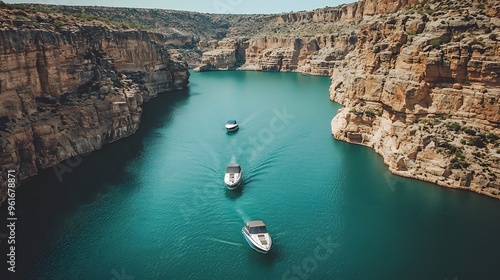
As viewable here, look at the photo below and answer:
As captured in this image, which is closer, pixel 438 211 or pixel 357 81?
pixel 438 211

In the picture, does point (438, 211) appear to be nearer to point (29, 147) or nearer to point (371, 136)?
point (371, 136)

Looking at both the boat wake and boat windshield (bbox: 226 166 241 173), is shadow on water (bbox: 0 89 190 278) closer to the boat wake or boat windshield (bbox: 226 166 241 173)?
boat windshield (bbox: 226 166 241 173)

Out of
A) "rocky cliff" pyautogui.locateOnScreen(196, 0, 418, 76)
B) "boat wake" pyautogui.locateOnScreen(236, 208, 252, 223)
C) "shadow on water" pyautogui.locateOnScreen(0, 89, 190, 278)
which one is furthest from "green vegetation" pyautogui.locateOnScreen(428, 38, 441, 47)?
"rocky cliff" pyautogui.locateOnScreen(196, 0, 418, 76)

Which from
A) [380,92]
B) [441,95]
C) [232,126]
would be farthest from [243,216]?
[232,126]

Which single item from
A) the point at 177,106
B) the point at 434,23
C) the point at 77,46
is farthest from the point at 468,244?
the point at 177,106

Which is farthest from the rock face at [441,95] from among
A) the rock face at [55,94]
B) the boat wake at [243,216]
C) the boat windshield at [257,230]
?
the rock face at [55,94]

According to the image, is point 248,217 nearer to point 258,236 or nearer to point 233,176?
point 258,236

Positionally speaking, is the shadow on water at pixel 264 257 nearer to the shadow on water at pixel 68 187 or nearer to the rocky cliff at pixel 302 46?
the shadow on water at pixel 68 187

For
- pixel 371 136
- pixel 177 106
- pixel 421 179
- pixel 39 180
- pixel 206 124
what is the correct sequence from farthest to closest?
pixel 177 106, pixel 206 124, pixel 371 136, pixel 39 180, pixel 421 179
